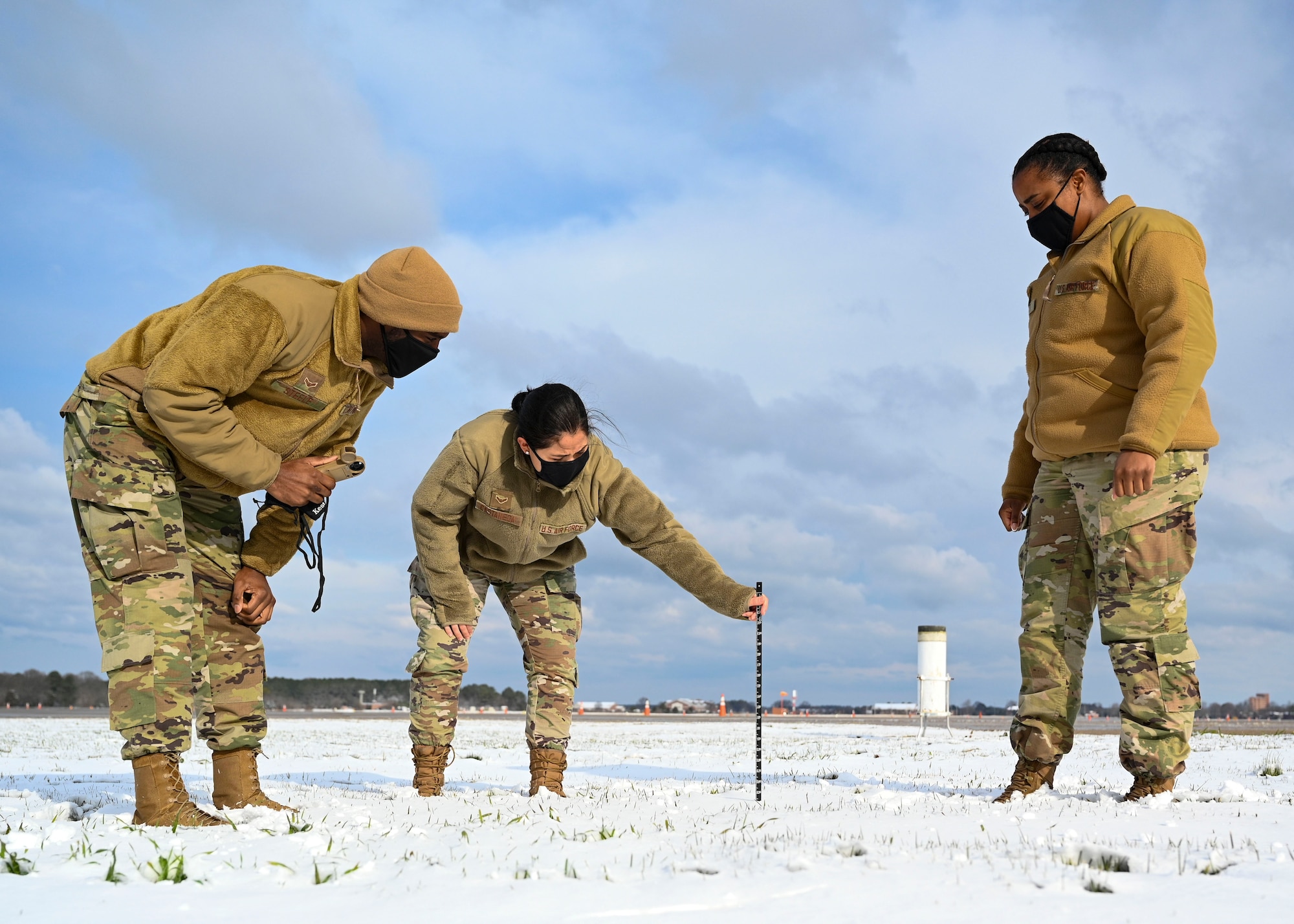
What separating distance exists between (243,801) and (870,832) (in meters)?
3.09

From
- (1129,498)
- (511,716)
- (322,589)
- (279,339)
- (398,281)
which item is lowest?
(511,716)

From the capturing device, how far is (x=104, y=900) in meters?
3.01

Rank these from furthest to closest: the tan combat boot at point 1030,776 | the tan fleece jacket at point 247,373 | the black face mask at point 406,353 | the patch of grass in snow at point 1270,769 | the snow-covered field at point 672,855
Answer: the patch of grass in snow at point 1270,769, the tan combat boot at point 1030,776, the black face mask at point 406,353, the tan fleece jacket at point 247,373, the snow-covered field at point 672,855

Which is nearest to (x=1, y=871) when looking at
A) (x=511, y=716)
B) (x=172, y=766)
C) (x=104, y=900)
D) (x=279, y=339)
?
(x=104, y=900)

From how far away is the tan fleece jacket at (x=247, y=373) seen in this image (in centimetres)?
429

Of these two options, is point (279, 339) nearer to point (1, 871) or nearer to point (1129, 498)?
point (1, 871)

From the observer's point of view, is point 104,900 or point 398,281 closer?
point 104,900

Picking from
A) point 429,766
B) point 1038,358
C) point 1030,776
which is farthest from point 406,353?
point 1030,776

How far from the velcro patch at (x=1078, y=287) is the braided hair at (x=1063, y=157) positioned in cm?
58

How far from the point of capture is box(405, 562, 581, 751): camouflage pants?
626 centimetres

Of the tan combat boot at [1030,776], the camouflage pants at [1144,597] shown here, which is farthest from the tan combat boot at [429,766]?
the camouflage pants at [1144,597]

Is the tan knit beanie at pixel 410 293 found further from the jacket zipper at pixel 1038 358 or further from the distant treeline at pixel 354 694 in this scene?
the distant treeline at pixel 354 694

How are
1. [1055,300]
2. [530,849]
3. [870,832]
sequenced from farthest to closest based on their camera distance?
[1055,300] < [870,832] < [530,849]

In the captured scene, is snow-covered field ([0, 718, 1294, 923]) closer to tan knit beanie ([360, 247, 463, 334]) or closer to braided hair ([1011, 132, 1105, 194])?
tan knit beanie ([360, 247, 463, 334])
